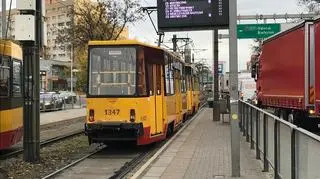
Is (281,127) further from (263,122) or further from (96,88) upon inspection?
(96,88)

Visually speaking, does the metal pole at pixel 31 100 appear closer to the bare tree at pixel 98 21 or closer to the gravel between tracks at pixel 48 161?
the gravel between tracks at pixel 48 161

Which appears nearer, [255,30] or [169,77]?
[169,77]

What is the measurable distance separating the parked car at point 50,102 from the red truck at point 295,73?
827 inches

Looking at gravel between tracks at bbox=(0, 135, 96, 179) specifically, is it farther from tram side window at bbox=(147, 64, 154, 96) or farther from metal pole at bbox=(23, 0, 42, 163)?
tram side window at bbox=(147, 64, 154, 96)

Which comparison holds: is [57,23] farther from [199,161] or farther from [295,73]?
[199,161]

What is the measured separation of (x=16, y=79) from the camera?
15555mm

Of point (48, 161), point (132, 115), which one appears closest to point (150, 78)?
point (132, 115)

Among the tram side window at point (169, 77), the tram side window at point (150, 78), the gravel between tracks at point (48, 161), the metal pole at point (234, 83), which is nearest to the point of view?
the metal pole at point (234, 83)

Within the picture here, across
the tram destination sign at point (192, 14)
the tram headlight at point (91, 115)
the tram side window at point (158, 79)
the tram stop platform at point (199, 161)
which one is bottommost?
the tram stop platform at point (199, 161)

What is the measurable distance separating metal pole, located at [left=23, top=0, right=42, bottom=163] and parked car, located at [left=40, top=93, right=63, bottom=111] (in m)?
29.2

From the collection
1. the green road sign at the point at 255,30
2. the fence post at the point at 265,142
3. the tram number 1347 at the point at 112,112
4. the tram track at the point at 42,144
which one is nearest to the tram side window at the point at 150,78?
the tram number 1347 at the point at 112,112

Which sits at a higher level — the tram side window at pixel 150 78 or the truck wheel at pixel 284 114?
the tram side window at pixel 150 78

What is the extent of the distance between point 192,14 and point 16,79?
190 inches

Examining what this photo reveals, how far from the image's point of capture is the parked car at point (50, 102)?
43028 millimetres
